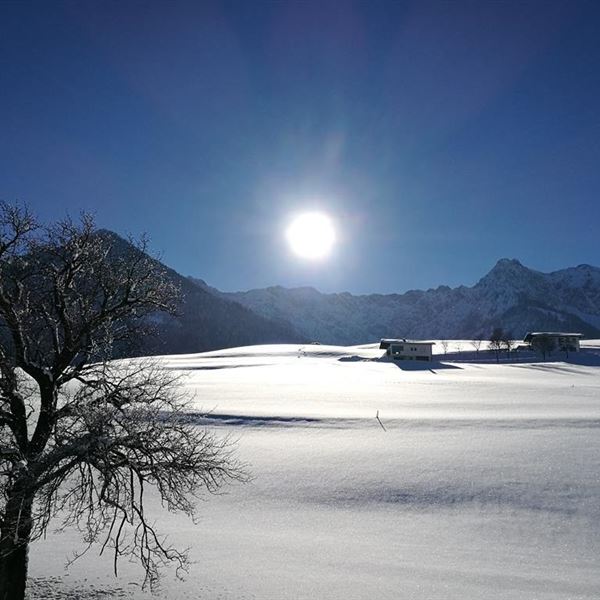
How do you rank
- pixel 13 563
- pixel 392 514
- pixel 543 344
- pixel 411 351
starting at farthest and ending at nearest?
pixel 411 351 → pixel 543 344 → pixel 392 514 → pixel 13 563

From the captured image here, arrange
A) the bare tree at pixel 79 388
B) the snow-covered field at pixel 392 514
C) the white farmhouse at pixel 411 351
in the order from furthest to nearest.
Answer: the white farmhouse at pixel 411 351
the snow-covered field at pixel 392 514
the bare tree at pixel 79 388

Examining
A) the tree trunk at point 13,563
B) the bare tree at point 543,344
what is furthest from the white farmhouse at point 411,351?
the tree trunk at point 13,563

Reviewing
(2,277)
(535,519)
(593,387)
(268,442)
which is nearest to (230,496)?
(268,442)

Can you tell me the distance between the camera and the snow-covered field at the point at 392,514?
13.7 metres

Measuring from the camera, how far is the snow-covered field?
1369 centimetres

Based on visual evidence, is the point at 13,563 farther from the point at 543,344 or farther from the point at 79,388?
the point at 543,344

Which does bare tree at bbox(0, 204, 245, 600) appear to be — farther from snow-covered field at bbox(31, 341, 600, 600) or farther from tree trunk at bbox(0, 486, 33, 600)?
snow-covered field at bbox(31, 341, 600, 600)

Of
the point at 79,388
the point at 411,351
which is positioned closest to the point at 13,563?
the point at 79,388

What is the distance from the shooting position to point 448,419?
3453 centimetres

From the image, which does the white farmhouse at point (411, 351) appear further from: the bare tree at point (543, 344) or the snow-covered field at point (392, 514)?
the snow-covered field at point (392, 514)

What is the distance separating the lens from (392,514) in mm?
19953

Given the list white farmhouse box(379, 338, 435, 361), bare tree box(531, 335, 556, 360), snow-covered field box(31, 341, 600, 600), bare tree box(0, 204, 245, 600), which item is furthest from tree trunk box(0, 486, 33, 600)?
bare tree box(531, 335, 556, 360)

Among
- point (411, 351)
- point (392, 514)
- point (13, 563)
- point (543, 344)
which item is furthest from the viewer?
point (411, 351)

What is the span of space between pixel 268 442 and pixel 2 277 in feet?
70.9
